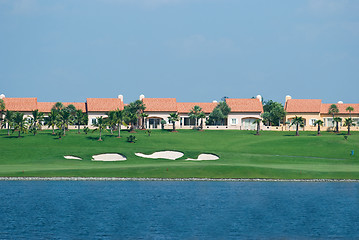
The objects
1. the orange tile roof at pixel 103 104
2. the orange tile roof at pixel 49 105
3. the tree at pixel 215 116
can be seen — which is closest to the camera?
the tree at pixel 215 116

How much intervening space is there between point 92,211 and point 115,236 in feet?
32.7

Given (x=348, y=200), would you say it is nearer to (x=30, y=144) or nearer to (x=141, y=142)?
(x=141, y=142)

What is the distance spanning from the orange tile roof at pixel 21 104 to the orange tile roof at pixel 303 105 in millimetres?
66555

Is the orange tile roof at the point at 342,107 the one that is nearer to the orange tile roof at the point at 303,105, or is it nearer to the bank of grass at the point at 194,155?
the orange tile roof at the point at 303,105

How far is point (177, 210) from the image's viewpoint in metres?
46.7

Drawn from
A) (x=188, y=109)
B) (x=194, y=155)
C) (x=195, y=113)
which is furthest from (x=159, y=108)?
(x=194, y=155)

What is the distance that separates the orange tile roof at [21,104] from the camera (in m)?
137

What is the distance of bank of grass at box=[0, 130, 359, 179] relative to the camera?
69.1 metres

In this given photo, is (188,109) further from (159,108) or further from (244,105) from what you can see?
(244,105)

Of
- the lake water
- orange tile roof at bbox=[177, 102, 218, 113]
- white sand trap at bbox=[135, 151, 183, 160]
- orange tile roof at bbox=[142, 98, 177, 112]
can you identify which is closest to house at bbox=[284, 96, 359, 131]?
orange tile roof at bbox=[177, 102, 218, 113]

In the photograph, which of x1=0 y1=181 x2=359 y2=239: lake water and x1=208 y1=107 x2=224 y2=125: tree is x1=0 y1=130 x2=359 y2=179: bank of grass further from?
x1=208 y1=107 x2=224 y2=125: tree

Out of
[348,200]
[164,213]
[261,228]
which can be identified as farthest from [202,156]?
[261,228]

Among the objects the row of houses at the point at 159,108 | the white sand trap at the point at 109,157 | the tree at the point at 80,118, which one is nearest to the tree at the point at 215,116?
the row of houses at the point at 159,108

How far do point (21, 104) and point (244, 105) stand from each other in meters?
57.9
